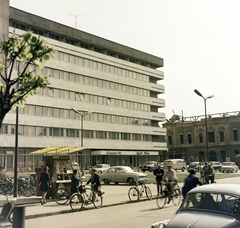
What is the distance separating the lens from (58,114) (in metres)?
57.9

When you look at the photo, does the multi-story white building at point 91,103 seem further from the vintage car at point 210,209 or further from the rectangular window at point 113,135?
the vintage car at point 210,209

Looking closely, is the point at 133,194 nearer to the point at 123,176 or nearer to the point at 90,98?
the point at 123,176

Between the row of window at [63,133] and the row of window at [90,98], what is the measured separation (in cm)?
533

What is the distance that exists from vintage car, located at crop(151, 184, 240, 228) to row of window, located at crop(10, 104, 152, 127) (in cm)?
4627

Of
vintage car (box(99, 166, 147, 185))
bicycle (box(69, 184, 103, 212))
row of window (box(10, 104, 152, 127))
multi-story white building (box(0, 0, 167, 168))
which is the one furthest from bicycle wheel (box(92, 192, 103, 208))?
row of window (box(10, 104, 152, 127))

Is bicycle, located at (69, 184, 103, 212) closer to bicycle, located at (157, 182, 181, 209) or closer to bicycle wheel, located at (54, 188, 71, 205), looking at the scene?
bicycle wheel, located at (54, 188, 71, 205)

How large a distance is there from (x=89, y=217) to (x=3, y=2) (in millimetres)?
42025

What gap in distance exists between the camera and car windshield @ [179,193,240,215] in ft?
21.7

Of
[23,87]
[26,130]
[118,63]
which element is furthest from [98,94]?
[23,87]

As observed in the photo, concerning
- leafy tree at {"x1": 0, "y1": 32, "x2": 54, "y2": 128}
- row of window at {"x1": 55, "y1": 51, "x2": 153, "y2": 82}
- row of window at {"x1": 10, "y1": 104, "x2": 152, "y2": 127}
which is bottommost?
leafy tree at {"x1": 0, "y1": 32, "x2": 54, "y2": 128}

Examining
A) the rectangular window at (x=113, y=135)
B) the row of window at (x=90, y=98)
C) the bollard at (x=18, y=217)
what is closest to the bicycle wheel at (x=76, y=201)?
the bollard at (x=18, y=217)

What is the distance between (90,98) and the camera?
63438mm

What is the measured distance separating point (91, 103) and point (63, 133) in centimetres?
814

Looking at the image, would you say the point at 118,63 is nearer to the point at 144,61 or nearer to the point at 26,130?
the point at 144,61
